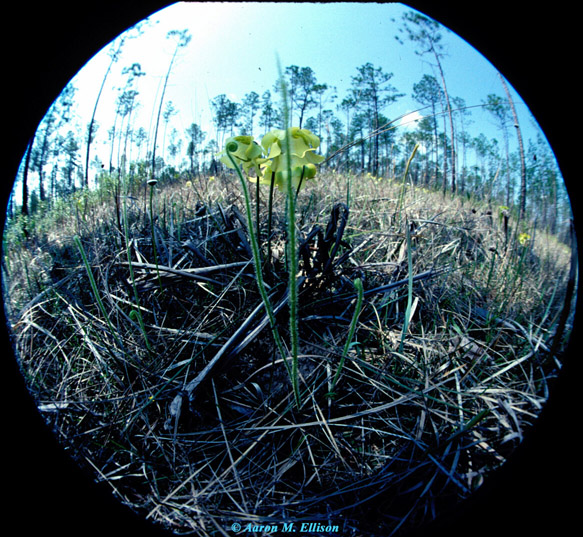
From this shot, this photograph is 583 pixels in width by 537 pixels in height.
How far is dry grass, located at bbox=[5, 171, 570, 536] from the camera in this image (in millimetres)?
620

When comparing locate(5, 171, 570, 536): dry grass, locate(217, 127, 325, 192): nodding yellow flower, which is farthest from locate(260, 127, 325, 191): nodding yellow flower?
locate(5, 171, 570, 536): dry grass

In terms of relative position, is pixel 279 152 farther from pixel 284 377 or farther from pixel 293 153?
pixel 284 377

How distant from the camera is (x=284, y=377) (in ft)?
2.68

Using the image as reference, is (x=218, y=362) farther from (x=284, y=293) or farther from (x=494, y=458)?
(x=494, y=458)

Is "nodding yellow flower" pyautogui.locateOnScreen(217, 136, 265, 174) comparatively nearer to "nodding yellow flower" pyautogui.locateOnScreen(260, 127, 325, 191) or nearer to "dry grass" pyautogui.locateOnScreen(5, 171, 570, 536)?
"nodding yellow flower" pyautogui.locateOnScreen(260, 127, 325, 191)

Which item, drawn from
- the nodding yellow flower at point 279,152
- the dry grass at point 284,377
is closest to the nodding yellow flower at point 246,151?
the nodding yellow flower at point 279,152

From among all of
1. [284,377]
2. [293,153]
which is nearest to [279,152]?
[293,153]

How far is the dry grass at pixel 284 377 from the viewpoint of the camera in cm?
62

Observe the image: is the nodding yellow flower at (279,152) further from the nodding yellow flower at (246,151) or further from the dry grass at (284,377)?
the dry grass at (284,377)

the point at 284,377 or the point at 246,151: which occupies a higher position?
the point at 246,151

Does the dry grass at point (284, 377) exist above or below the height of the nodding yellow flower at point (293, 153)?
below

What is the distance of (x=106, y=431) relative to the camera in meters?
0.72

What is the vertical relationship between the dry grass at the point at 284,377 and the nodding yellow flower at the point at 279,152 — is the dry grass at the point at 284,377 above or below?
below

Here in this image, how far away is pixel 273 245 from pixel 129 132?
86cm
